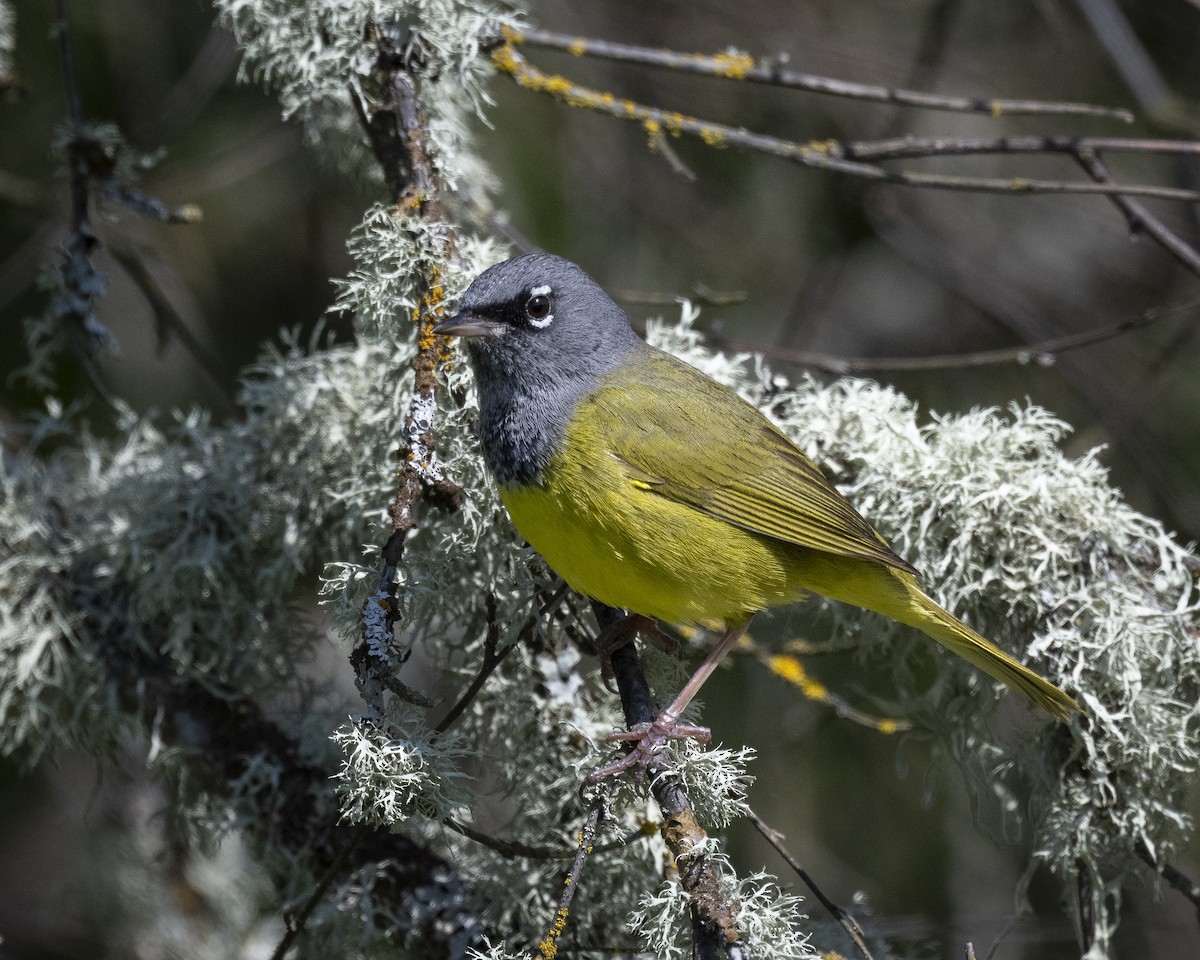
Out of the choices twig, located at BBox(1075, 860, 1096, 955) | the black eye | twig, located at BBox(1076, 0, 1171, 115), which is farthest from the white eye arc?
twig, located at BBox(1076, 0, 1171, 115)

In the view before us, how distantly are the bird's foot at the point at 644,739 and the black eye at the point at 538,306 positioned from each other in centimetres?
110

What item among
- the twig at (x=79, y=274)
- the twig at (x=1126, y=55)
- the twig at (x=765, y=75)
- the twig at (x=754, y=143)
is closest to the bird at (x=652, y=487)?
the twig at (x=754, y=143)

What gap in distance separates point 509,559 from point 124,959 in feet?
8.78

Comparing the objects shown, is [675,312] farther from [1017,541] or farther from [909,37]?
[1017,541]

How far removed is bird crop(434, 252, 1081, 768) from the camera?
9.40 ft

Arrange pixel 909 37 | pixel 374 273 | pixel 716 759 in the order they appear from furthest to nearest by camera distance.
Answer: pixel 909 37 < pixel 374 273 < pixel 716 759

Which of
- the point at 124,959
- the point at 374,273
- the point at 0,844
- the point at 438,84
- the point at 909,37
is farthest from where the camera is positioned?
the point at 909,37

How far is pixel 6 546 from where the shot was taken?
352 centimetres

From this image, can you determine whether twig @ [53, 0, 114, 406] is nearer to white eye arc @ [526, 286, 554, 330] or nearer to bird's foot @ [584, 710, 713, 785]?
white eye arc @ [526, 286, 554, 330]

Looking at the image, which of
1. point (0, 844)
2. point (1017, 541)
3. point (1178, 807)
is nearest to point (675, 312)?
point (1017, 541)

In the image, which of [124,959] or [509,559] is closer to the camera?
[509,559]

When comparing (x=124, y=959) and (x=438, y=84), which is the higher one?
(x=438, y=84)

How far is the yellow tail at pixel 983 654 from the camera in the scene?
2904 millimetres

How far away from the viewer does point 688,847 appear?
2451 millimetres
